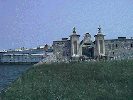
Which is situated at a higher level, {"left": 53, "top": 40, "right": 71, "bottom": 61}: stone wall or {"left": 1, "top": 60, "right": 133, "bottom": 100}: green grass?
{"left": 53, "top": 40, "right": 71, "bottom": 61}: stone wall

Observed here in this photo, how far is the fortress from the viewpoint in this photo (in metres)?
33.7

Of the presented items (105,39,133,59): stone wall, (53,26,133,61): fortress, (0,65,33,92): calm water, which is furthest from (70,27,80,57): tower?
(0,65,33,92): calm water

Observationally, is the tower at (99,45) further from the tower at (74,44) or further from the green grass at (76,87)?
the green grass at (76,87)

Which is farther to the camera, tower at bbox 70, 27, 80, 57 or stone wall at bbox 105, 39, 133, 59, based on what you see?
stone wall at bbox 105, 39, 133, 59

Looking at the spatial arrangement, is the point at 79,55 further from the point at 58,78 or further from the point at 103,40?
Result: the point at 58,78

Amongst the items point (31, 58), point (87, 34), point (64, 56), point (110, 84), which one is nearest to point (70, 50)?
point (64, 56)

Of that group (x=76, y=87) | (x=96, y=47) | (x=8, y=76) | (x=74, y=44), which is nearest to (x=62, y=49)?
(x=74, y=44)

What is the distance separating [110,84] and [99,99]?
379 cm

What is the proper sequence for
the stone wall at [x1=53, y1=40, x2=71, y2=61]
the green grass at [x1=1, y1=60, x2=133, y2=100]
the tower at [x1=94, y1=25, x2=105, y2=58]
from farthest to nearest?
the stone wall at [x1=53, y1=40, x2=71, y2=61]
the tower at [x1=94, y1=25, x2=105, y2=58]
the green grass at [x1=1, y1=60, x2=133, y2=100]

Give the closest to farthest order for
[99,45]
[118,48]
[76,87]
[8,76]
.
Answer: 1. [76,87]
2. [8,76]
3. [99,45]
4. [118,48]

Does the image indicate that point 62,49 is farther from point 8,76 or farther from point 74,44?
point 8,76

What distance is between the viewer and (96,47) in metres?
33.9

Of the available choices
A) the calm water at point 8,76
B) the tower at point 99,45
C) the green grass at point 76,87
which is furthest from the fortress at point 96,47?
the green grass at point 76,87

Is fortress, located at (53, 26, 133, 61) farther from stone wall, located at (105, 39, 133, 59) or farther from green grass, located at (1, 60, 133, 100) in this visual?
green grass, located at (1, 60, 133, 100)
